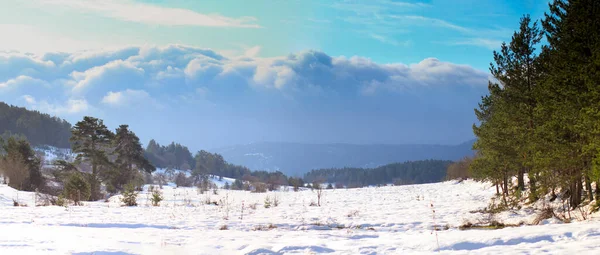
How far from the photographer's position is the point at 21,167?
37906 millimetres

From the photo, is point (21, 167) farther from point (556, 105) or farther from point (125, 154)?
point (556, 105)

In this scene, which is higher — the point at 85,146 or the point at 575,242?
the point at 85,146

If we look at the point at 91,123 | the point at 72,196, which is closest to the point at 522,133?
the point at 72,196

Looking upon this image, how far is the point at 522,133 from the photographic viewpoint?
56.8ft

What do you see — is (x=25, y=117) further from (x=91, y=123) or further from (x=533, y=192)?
(x=533, y=192)

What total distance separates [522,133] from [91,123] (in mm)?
37760

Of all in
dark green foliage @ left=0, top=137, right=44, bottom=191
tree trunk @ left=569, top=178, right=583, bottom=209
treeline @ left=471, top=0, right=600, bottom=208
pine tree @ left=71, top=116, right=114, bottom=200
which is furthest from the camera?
pine tree @ left=71, top=116, right=114, bottom=200

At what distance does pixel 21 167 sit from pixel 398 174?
139 m

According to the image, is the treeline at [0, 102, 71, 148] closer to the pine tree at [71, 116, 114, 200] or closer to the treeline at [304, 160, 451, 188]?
the treeline at [304, 160, 451, 188]

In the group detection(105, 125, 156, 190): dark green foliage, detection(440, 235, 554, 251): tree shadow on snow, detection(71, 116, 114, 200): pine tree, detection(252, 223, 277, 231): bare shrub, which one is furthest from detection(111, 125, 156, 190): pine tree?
detection(440, 235, 554, 251): tree shadow on snow

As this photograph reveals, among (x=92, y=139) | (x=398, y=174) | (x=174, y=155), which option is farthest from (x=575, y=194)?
(x=174, y=155)

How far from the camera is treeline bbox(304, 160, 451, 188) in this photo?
148538 millimetres

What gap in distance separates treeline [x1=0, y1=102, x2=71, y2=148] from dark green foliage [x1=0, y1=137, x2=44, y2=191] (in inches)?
3825

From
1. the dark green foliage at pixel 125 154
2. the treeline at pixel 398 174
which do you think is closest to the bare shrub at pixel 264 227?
the dark green foliage at pixel 125 154
